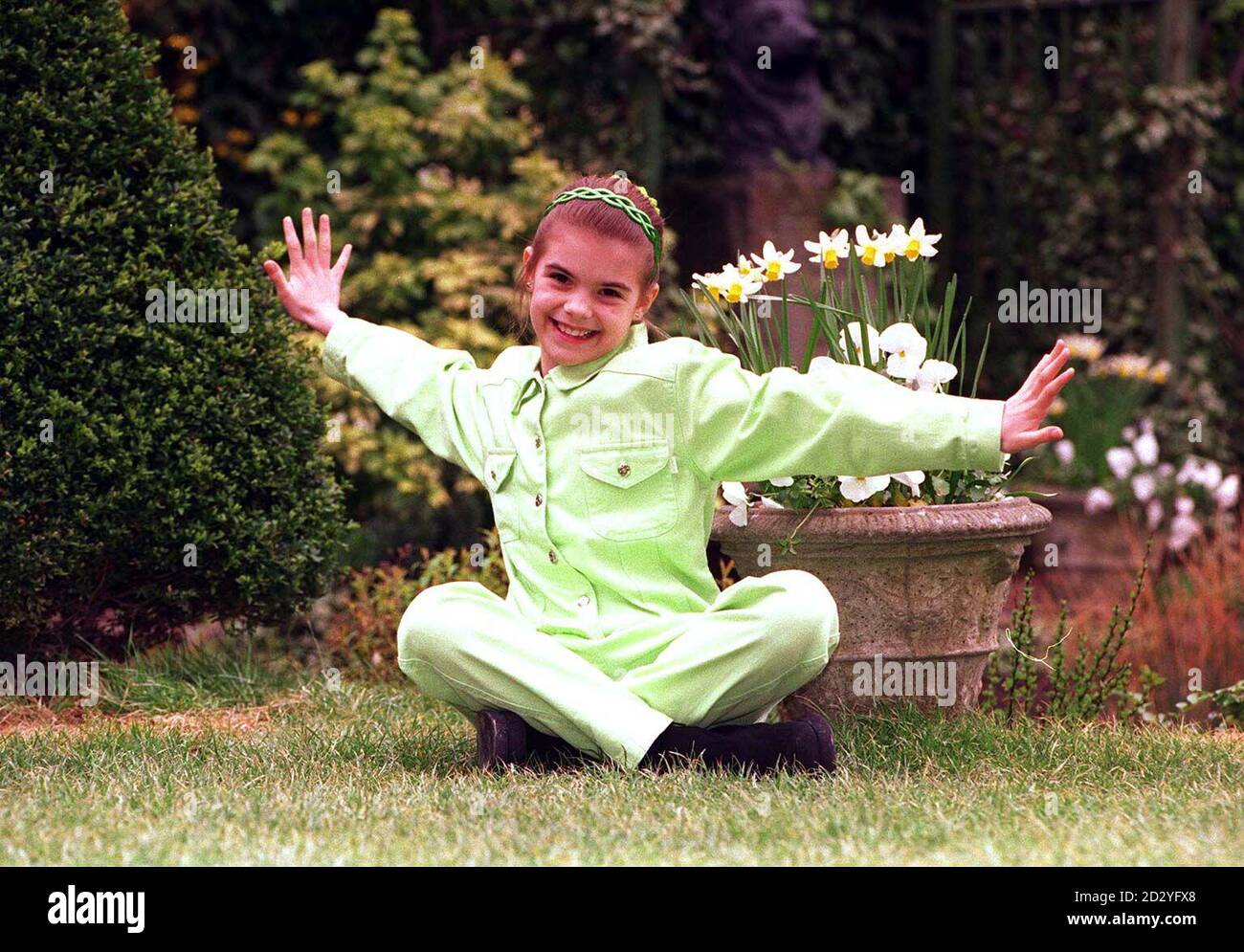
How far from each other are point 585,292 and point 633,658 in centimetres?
75

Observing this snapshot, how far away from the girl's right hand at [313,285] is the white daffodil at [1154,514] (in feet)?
13.2

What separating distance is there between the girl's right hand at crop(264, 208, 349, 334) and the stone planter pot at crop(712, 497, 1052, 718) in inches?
41.5

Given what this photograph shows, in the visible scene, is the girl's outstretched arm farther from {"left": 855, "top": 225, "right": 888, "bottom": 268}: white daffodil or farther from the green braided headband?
{"left": 855, "top": 225, "right": 888, "bottom": 268}: white daffodil

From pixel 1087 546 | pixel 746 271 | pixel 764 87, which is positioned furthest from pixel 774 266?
pixel 764 87

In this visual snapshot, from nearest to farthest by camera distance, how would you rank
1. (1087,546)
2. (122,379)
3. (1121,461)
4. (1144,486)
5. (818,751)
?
(818,751), (122,379), (1144,486), (1121,461), (1087,546)

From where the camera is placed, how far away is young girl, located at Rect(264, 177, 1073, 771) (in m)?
3.13

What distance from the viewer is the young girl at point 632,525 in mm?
3129

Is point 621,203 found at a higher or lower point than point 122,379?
higher

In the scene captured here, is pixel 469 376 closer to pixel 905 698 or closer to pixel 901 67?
pixel 905 698

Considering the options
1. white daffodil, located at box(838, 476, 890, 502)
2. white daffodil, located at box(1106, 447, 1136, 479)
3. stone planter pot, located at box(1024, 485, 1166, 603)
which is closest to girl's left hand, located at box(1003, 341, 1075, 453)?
white daffodil, located at box(838, 476, 890, 502)

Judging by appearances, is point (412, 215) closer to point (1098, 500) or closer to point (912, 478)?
point (1098, 500)

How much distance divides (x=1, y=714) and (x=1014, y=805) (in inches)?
102

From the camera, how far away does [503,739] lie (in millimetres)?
3260

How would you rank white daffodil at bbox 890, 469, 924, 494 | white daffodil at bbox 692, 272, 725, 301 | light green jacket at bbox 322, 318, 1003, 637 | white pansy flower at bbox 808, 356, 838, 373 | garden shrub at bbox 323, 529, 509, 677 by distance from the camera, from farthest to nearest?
1. garden shrub at bbox 323, 529, 509, 677
2. white daffodil at bbox 692, 272, 725, 301
3. white daffodil at bbox 890, 469, 924, 494
4. white pansy flower at bbox 808, 356, 838, 373
5. light green jacket at bbox 322, 318, 1003, 637
